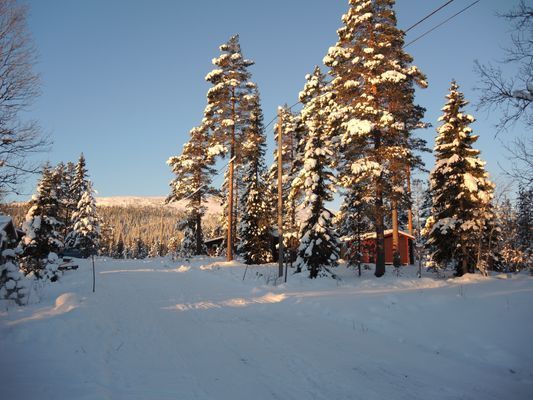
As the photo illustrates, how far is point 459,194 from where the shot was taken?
19.7m

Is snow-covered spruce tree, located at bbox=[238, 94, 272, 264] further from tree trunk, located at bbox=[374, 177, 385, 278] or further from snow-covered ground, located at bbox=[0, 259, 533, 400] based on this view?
snow-covered ground, located at bbox=[0, 259, 533, 400]

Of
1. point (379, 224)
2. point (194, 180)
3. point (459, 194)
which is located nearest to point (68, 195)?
point (194, 180)

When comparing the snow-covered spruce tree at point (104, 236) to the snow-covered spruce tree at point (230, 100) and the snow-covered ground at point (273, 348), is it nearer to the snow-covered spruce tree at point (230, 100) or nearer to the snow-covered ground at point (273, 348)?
the snow-covered spruce tree at point (230, 100)

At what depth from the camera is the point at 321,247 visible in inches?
749

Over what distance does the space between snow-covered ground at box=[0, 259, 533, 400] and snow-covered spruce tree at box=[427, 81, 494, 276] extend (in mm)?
9209

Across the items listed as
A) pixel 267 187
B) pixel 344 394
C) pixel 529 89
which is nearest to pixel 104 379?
pixel 344 394

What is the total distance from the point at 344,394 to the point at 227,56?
27.8 m

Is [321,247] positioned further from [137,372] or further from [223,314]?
[137,372]

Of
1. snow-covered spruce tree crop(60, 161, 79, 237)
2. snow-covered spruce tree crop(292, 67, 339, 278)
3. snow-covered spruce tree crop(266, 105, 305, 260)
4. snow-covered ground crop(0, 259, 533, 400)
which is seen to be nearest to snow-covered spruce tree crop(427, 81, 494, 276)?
snow-covered spruce tree crop(292, 67, 339, 278)

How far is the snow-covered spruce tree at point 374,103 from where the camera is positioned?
18.3 m

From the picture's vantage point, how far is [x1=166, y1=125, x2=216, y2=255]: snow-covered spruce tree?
35.2 meters

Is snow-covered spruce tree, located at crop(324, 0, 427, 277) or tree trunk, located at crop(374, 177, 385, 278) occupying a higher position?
snow-covered spruce tree, located at crop(324, 0, 427, 277)

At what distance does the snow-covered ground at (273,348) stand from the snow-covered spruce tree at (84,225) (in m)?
35.6

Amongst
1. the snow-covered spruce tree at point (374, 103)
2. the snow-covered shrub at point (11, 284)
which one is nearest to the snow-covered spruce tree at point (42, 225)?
the snow-covered shrub at point (11, 284)
